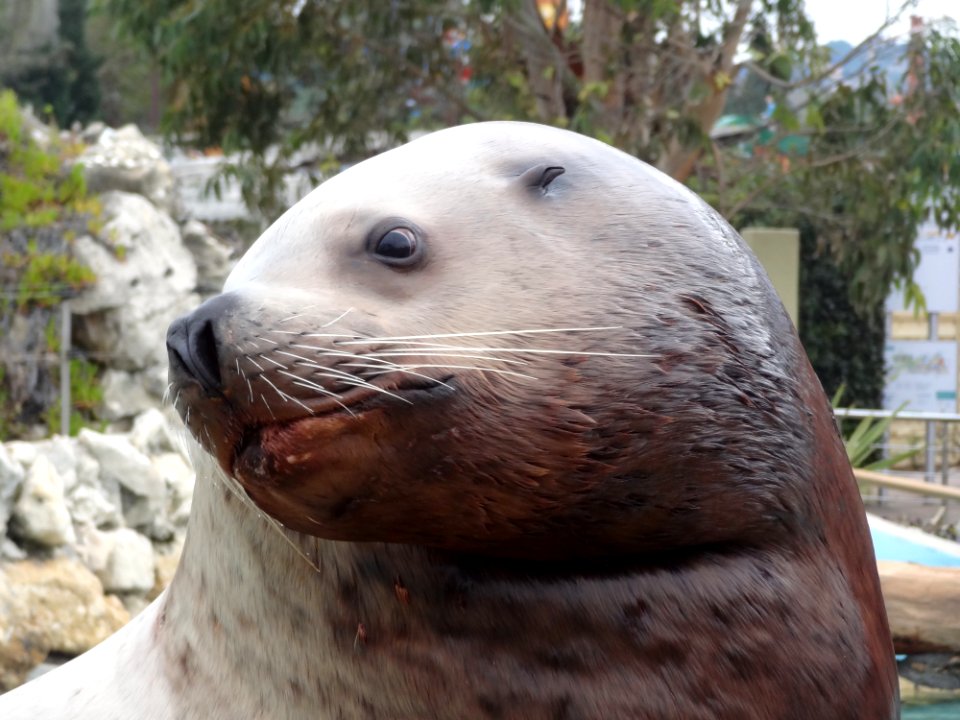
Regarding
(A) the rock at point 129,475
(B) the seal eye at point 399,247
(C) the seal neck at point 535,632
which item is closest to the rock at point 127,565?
(A) the rock at point 129,475

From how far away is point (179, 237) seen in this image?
11508 mm

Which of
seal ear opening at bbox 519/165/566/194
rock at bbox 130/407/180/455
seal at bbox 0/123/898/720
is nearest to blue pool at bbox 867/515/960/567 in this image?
rock at bbox 130/407/180/455

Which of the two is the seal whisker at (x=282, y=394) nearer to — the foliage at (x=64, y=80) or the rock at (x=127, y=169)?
the rock at (x=127, y=169)

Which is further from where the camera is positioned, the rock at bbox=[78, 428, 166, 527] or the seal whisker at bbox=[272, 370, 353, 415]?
the rock at bbox=[78, 428, 166, 527]

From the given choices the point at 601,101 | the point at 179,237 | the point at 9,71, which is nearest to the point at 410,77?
the point at 601,101

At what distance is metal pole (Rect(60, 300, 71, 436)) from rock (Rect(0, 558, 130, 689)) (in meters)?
3.09

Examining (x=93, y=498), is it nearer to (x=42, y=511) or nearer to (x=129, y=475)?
(x=129, y=475)

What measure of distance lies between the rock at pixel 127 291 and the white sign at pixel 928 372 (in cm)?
737

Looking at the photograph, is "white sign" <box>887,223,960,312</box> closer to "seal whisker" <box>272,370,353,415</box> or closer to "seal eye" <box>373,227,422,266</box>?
"seal eye" <box>373,227,422,266</box>

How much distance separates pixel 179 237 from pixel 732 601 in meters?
10.5

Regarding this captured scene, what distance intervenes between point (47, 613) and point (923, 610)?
424 cm

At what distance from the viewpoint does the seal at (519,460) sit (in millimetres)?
1473

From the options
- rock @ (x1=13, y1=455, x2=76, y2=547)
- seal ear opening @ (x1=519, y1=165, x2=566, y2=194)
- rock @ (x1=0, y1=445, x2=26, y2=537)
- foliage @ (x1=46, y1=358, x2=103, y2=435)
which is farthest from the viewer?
foliage @ (x1=46, y1=358, x2=103, y2=435)

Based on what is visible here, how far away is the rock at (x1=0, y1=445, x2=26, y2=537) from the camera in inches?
238
